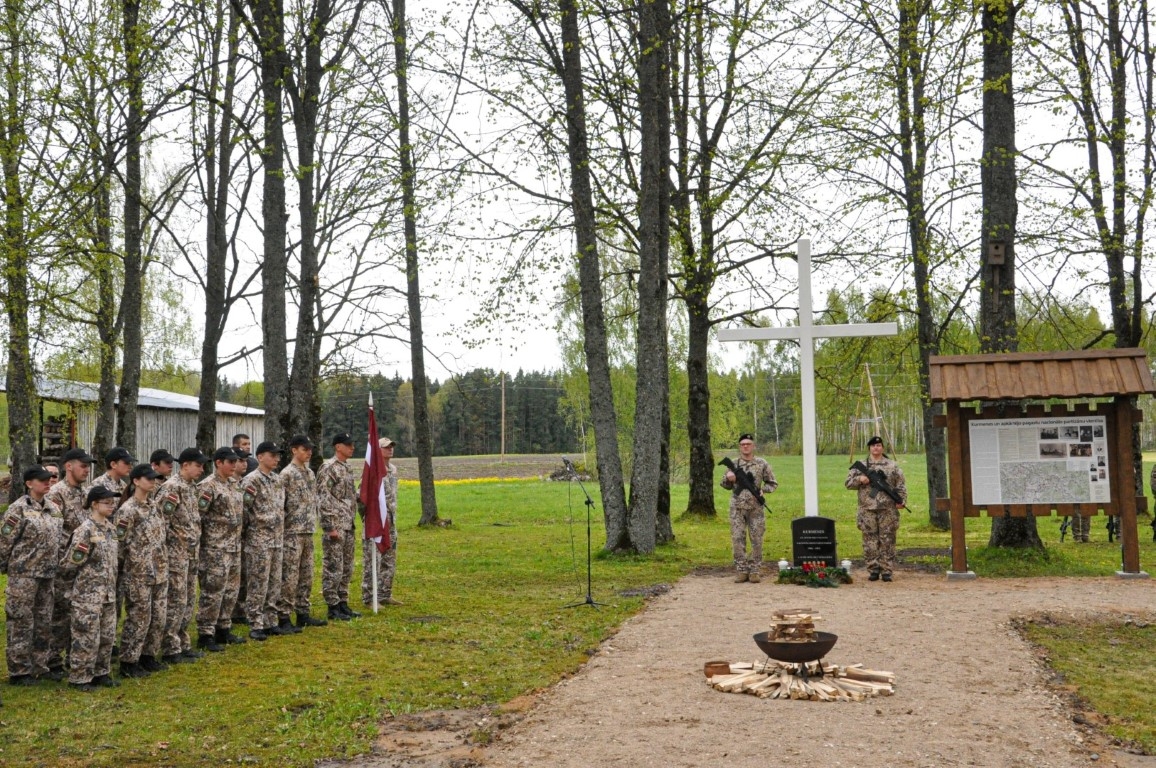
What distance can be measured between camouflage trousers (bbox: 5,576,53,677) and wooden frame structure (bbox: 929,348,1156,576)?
9938 millimetres

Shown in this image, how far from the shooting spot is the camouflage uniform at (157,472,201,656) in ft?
29.1

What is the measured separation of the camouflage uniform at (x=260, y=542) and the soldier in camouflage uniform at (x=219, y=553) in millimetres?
246

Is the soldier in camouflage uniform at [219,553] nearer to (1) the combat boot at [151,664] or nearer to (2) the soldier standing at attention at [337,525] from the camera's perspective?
(1) the combat boot at [151,664]

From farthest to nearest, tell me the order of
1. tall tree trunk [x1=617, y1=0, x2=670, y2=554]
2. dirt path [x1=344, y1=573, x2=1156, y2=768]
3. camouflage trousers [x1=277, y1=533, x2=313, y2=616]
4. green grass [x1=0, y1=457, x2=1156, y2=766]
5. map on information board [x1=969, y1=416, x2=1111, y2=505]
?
tall tree trunk [x1=617, y1=0, x2=670, y2=554]
map on information board [x1=969, y1=416, x2=1111, y2=505]
camouflage trousers [x1=277, y1=533, x2=313, y2=616]
green grass [x1=0, y1=457, x2=1156, y2=766]
dirt path [x1=344, y1=573, x2=1156, y2=768]

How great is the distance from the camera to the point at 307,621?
10.7 metres

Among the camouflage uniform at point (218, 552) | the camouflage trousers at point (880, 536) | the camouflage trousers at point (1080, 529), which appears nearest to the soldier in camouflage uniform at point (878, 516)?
the camouflage trousers at point (880, 536)

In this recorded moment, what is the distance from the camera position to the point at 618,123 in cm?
1819

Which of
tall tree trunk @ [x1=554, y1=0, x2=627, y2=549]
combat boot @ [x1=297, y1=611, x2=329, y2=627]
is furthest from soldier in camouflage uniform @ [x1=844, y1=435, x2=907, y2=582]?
combat boot @ [x1=297, y1=611, x2=329, y2=627]

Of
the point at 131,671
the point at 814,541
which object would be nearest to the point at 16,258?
the point at 131,671

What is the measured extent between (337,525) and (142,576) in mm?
2943

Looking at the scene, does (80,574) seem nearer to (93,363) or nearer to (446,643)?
(446,643)

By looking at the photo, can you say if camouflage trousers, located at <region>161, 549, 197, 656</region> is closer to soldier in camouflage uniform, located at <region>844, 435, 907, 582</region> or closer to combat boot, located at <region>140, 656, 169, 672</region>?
combat boot, located at <region>140, 656, 169, 672</region>

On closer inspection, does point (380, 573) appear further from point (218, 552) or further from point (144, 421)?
point (144, 421)

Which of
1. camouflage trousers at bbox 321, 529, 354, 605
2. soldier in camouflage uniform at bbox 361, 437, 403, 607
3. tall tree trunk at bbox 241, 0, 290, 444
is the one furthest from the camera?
tall tree trunk at bbox 241, 0, 290, 444
